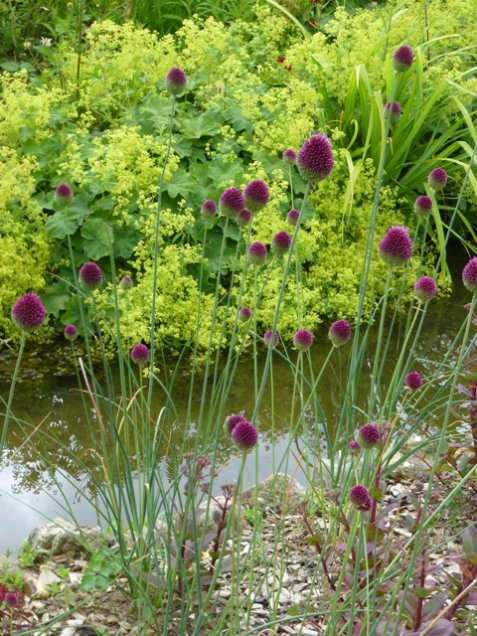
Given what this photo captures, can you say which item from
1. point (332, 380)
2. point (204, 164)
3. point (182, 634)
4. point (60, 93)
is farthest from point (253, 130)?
point (182, 634)

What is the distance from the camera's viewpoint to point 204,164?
4.80m

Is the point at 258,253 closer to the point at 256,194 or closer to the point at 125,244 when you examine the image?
the point at 256,194

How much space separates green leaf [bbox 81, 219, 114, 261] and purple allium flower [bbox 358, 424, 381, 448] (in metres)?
2.84

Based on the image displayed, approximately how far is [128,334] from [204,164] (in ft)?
4.29

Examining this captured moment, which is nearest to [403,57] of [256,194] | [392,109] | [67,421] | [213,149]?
[392,109]

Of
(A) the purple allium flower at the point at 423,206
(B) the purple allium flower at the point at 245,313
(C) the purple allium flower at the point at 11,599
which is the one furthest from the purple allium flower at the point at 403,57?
(C) the purple allium flower at the point at 11,599

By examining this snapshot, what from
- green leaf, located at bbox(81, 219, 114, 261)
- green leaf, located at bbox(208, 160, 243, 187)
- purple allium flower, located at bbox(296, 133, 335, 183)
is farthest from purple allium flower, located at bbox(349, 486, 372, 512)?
green leaf, located at bbox(208, 160, 243, 187)

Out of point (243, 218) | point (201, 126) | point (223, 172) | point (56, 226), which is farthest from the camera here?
point (201, 126)

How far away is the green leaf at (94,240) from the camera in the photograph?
4.37m

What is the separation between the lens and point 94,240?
14.5ft

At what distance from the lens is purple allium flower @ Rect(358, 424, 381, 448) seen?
5.56 feet

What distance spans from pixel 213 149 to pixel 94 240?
1.13 meters

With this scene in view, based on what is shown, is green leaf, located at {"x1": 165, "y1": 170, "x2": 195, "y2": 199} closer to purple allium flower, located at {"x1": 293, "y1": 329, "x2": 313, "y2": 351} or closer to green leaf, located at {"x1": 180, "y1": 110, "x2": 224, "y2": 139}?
green leaf, located at {"x1": 180, "y1": 110, "x2": 224, "y2": 139}

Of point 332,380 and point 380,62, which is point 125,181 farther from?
point 380,62
